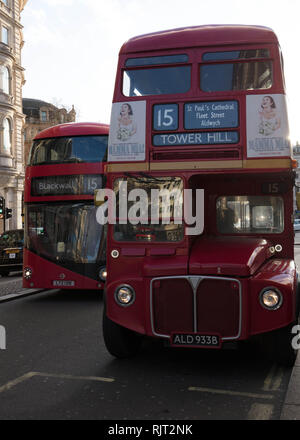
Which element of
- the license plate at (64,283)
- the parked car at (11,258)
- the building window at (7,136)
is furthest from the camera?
the building window at (7,136)

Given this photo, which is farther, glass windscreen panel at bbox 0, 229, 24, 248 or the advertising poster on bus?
glass windscreen panel at bbox 0, 229, 24, 248

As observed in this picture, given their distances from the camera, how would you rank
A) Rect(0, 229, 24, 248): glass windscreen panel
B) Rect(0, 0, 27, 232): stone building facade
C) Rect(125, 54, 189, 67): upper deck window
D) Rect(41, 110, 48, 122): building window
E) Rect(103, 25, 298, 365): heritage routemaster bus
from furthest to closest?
Rect(41, 110, 48, 122): building window → Rect(0, 0, 27, 232): stone building facade → Rect(0, 229, 24, 248): glass windscreen panel → Rect(125, 54, 189, 67): upper deck window → Rect(103, 25, 298, 365): heritage routemaster bus

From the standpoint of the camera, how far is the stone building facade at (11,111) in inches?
1335

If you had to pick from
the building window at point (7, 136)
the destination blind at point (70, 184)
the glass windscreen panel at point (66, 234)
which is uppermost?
the building window at point (7, 136)

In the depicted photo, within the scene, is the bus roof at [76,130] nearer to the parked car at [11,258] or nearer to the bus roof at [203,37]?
the bus roof at [203,37]

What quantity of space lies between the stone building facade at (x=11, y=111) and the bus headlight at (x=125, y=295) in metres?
28.9

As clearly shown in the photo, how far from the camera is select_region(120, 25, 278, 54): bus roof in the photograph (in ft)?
20.6

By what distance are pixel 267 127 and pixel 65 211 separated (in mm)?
5744

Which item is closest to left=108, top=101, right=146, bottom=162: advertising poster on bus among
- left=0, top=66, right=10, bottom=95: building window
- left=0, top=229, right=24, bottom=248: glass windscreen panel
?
left=0, top=229, right=24, bottom=248: glass windscreen panel

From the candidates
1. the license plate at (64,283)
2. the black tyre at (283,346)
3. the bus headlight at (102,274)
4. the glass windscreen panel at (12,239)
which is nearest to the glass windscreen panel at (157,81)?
the black tyre at (283,346)

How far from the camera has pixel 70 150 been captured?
1076cm

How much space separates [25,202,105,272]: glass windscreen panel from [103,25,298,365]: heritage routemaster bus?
4520 millimetres

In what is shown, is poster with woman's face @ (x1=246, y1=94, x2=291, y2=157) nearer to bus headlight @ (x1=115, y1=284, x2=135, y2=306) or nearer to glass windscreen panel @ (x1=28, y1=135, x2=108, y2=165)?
bus headlight @ (x1=115, y1=284, x2=135, y2=306)

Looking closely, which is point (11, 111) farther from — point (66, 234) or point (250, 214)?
point (250, 214)
